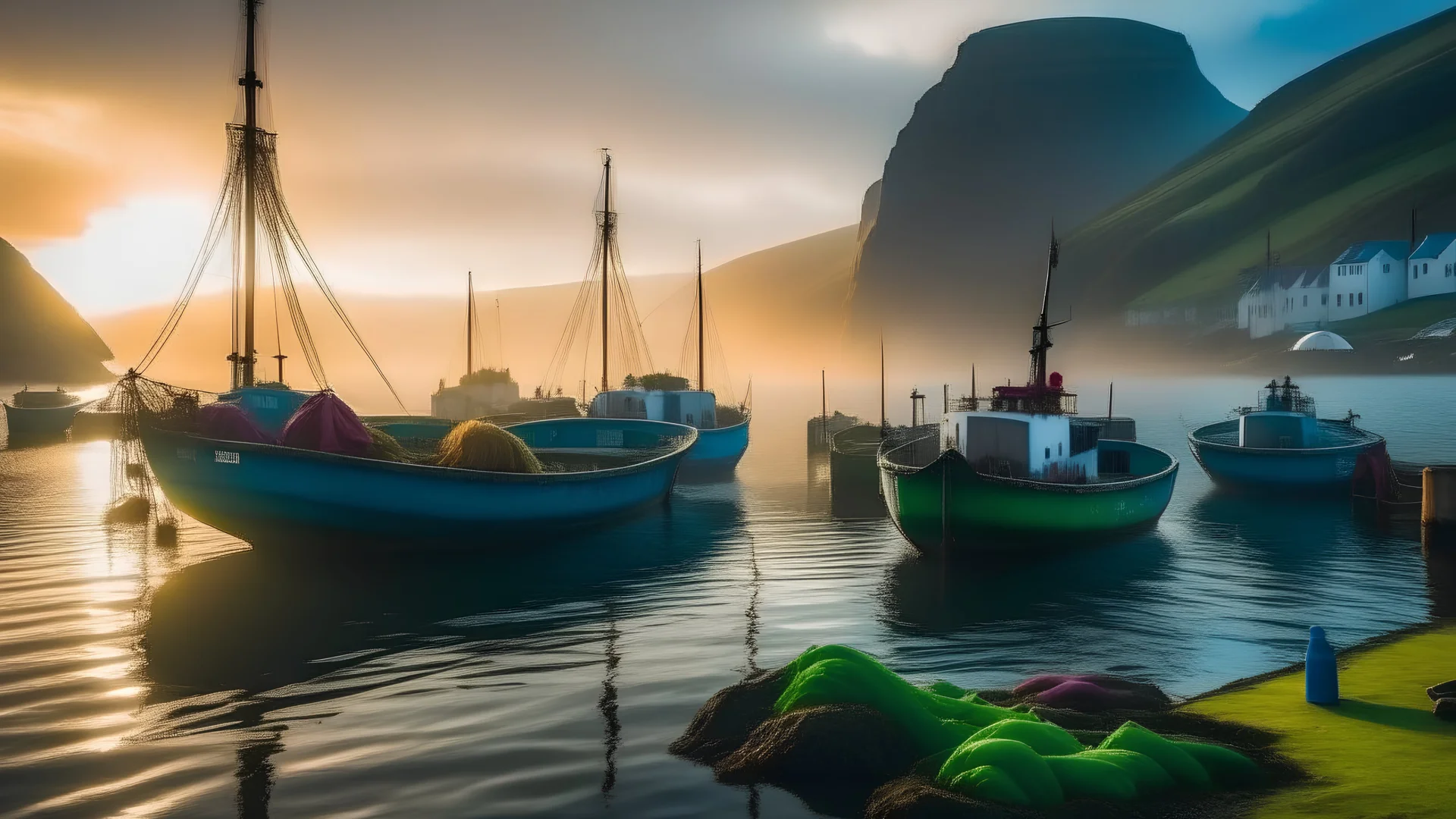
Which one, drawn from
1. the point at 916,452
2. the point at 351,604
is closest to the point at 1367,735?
the point at 351,604

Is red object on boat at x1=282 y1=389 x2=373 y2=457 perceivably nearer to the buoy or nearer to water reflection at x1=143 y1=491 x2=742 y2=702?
water reflection at x1=143 y1=491 x2=742 y2=702

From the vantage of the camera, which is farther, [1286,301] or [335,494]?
[1286,301]

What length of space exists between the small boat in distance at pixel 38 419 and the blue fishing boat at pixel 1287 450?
86.3 metres

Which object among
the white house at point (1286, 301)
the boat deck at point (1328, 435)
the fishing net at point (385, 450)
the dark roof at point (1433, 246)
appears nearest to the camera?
the fishing net at point (385, 450)

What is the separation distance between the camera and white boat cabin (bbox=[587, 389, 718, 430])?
5106 cm

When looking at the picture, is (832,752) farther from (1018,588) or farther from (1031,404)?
(1031,404)

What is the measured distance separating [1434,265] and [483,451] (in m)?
171

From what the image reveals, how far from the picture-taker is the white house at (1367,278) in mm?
148375

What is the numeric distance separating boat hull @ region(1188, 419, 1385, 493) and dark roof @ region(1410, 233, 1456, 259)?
13297cm

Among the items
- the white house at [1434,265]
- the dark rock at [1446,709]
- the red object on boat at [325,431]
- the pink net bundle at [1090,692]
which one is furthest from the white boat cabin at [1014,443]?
the white house at [1434,265]

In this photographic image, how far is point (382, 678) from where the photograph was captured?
1391cm

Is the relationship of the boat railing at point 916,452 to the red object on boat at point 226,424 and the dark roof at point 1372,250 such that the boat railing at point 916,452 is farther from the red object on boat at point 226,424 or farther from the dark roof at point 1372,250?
the dark roof at point 1372,250

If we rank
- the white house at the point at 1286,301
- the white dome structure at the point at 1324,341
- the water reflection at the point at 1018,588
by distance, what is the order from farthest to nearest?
the white house at the point at 1286,301
the white dome structure at the point at 1324,341
the water reflection at the point at 1018,588

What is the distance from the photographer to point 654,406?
5138 cm
